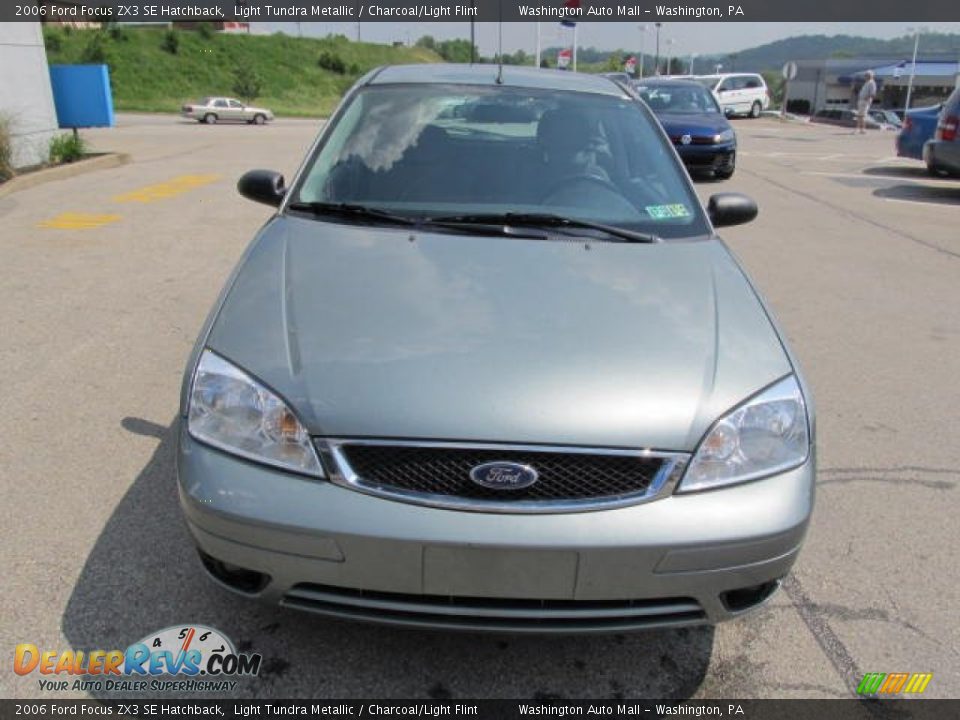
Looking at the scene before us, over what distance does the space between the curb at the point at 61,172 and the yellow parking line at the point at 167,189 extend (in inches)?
50.9

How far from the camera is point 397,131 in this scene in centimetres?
351

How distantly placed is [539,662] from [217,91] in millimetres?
58262

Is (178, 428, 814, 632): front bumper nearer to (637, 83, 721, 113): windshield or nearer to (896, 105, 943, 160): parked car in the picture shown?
(637, 83, 721, 113): windshield

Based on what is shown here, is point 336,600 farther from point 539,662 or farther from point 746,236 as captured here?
point 746,236

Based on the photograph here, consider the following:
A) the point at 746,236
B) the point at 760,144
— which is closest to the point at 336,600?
the point at 746,236

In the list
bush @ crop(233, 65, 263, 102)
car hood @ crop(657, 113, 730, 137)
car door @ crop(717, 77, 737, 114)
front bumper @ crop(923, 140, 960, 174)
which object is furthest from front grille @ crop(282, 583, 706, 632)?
bush @ crop(233, 65, 263, 102)

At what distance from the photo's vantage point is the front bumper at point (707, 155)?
1217cm

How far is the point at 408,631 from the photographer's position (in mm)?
2281

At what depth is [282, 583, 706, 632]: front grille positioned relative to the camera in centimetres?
199

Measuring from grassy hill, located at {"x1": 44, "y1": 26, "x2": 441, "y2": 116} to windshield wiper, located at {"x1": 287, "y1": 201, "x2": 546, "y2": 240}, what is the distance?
48.7 meters

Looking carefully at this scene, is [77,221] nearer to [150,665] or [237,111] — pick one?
[150,665]

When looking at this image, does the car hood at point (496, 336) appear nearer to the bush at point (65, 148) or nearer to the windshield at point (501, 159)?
the windshield at point (501, 159)

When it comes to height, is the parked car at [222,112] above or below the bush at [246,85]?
below

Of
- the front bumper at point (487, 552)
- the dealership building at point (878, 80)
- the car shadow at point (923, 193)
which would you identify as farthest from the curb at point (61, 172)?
the dealership building at point (878, 80)
